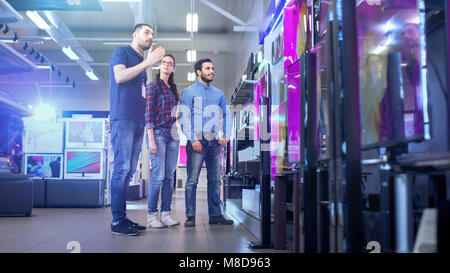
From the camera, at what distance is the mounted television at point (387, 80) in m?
1.19

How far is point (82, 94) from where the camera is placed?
550 inches

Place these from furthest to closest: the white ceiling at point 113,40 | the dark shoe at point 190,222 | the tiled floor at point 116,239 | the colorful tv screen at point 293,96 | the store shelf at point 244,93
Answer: the white ceiling at point 113,40 → the store shelf at point 244,93 → the dark shoe at point 190,222 → the tiled floor at point 116,239 → the colorful tv screen at point 293,96

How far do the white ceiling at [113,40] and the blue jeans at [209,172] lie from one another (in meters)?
5.59

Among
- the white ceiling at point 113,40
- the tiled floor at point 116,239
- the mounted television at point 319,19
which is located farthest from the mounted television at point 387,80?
the white ceiling at point 113,40

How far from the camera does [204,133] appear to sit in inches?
142

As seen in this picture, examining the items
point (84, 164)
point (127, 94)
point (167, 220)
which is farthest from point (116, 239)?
point (84, 164)

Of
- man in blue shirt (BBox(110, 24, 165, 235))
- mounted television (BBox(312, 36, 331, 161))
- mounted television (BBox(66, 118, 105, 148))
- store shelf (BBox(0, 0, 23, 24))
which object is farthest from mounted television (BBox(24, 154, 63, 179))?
mounted television (BBox(312, 36, 331, 161))

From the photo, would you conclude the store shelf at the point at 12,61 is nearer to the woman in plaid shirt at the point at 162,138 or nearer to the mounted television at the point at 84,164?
the mounted television at the point at 84,164

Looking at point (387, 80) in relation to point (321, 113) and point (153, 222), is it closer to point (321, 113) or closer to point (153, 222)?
point (321, 113)

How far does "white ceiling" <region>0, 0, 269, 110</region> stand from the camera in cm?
1034
